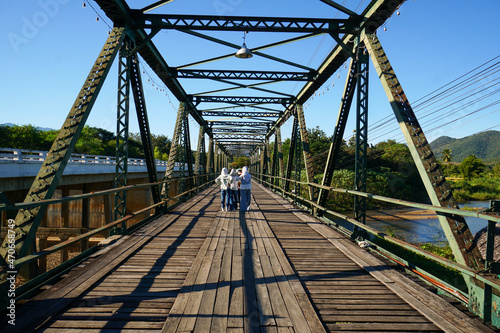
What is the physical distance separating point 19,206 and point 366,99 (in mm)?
6841

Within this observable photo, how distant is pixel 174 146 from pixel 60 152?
26.6 ft

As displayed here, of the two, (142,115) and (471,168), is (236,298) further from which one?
(471,168)

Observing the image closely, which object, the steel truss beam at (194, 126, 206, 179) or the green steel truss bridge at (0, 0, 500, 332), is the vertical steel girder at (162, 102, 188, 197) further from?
the steel truss beam at (194, 126, 206, 179)

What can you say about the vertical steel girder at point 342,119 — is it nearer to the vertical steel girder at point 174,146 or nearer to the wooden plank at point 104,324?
the vertical steel girder at point 174,146

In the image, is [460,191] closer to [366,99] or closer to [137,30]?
[366,99]

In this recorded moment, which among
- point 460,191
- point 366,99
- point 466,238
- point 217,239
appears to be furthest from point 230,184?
point 460,191

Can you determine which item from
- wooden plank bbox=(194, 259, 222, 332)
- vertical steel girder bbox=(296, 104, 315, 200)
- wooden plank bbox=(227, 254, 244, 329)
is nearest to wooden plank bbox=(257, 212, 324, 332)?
wooden plank bbox=(227, 254, 244, 329)

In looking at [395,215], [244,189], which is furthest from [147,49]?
[395,215]

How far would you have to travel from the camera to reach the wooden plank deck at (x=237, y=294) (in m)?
2.76

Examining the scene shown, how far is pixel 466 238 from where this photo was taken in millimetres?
3736

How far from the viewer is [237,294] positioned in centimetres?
339

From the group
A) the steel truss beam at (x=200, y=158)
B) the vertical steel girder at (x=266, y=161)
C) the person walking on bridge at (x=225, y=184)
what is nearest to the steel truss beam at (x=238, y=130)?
the vertical steel girder at (x=266, y=161)

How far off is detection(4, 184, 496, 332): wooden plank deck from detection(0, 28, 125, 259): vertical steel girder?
0.76 meters

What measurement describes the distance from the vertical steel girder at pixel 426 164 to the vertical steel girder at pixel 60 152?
17.5 feet
